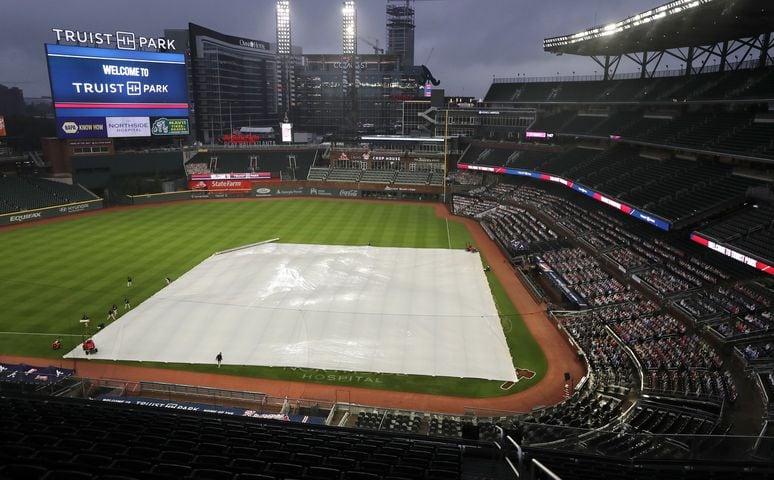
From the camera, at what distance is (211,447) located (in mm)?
10062

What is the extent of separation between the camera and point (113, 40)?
208 ft

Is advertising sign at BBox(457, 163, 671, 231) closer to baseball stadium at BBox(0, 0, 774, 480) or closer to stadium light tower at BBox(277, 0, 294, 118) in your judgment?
baseball stadium at BBox(0, 0, 774, 480)

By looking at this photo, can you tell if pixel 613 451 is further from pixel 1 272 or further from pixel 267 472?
pixel 1 272

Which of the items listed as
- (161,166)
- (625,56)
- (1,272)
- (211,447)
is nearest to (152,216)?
(161,166)

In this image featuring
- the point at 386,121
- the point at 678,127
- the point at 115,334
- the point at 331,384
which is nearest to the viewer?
the point at 331,384

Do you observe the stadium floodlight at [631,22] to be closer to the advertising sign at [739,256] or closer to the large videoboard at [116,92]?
the advertising sign at [739,256]

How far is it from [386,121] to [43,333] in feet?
372

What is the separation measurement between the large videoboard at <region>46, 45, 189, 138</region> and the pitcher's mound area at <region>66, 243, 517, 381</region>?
38380mm

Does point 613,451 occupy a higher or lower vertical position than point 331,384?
higher

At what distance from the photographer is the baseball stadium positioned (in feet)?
35.5

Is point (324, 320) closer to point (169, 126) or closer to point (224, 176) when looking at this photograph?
point (169, 126)

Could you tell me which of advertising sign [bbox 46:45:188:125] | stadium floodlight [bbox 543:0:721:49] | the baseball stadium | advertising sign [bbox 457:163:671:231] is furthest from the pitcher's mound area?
advertising sign [bbox 46:45:188:125]

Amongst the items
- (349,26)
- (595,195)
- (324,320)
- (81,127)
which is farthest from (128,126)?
(349,26)

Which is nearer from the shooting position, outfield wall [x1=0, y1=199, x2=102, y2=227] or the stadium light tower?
outfield wall [x1=0, y1=199, x2=102, y2=227]
